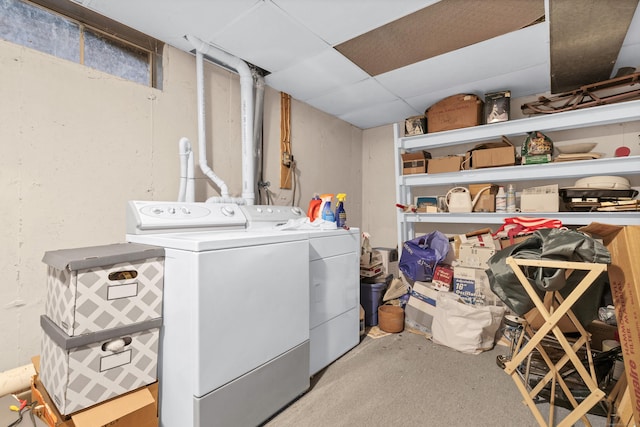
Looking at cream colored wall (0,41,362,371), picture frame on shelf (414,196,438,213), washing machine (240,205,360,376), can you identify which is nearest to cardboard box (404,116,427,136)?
picture frame on shelf (414,196,438,213)

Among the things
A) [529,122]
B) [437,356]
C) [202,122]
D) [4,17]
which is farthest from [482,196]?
[4,17]

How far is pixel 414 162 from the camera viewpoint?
321 centimetres

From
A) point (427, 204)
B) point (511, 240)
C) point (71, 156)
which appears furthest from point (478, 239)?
point (71, 156)

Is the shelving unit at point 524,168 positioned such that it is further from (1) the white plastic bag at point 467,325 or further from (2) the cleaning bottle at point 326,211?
(2) the cleaning bottle at point 326,211

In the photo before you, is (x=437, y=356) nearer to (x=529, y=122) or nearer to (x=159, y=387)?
(x=159, y=387)

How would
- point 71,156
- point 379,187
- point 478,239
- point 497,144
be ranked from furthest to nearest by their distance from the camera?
point 379,187 < point 497,144 < point 478,239 < point 71,156

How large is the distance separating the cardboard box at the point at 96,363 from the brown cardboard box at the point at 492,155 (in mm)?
2929

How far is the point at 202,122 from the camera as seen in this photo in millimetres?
2053

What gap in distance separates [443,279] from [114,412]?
2.35 meters

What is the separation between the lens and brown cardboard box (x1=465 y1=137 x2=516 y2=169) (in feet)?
8.71

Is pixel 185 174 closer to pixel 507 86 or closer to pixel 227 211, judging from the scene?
pixel 227 211

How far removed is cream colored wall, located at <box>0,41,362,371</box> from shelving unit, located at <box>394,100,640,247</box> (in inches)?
84.1

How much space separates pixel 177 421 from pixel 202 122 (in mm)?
1774

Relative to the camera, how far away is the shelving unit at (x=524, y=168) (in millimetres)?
2242
